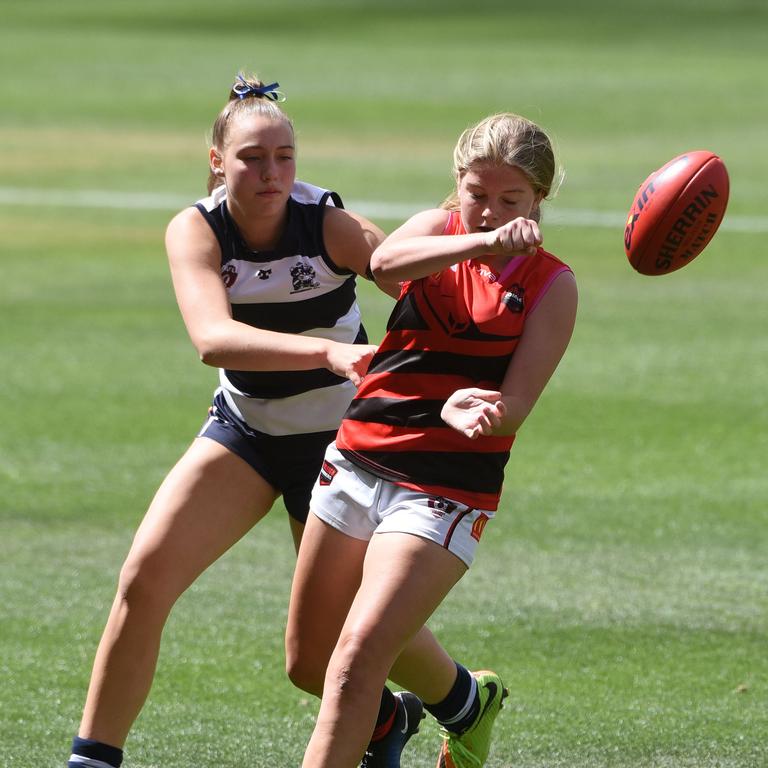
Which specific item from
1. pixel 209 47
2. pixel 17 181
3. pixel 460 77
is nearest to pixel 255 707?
pixel 17 181

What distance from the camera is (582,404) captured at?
11242mm

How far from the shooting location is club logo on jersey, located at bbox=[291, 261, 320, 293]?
217 inches

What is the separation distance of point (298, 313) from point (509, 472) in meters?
4.35

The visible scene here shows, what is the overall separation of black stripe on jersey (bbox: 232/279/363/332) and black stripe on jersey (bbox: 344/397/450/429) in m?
0.73

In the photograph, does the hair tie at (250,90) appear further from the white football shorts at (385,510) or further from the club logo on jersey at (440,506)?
the club logo on jersey at (440,506)

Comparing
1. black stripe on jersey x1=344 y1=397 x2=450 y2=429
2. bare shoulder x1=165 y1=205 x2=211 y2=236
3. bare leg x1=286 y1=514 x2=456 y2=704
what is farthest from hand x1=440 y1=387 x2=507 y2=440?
bare shoulder x1=165 y1=205 x2=211 y2=236

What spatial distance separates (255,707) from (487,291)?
7.12 ft

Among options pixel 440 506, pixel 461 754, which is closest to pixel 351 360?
pixel 440 506

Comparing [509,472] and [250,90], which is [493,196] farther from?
[509,472]

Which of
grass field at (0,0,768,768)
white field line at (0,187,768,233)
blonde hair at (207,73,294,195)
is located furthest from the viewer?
white field line at (0,187,768,233)

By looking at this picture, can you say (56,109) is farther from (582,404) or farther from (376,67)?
(582,404)

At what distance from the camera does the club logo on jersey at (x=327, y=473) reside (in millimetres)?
4980

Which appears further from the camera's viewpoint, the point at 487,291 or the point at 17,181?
the point at 17,181

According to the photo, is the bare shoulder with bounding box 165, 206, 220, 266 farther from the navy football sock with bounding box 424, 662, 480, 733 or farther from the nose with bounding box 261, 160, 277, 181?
the navy football sock with bounding box 424, 662, 480, 733
